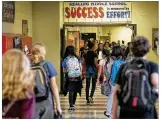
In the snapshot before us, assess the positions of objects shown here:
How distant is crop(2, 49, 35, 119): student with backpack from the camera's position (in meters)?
3.24

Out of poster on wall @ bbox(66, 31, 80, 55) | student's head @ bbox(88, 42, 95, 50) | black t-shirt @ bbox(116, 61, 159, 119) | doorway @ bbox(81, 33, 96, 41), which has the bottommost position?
black t-shirt @ bbox(116, 61, 159, 119)

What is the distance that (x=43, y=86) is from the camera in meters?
4.40

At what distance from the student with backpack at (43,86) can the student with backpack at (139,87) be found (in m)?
0.94

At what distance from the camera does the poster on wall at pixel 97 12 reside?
12859 mm

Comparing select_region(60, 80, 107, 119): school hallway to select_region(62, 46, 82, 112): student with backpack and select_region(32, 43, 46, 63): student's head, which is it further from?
select_region(32, 43, 46, 63): student's head

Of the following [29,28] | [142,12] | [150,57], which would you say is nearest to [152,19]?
[142,12]

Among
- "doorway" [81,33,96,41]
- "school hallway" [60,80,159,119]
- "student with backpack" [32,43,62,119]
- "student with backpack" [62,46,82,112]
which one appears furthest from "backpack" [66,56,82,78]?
"doorway" [81,33,96,41]

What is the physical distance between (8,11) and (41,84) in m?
4.35

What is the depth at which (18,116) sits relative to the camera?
10.9 feet

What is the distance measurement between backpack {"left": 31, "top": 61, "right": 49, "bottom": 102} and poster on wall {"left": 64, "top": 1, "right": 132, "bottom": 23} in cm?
852

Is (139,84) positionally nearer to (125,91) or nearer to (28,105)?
(125,91)

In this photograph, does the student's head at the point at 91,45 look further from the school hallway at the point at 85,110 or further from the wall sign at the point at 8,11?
the wall sign at the point at 8,11

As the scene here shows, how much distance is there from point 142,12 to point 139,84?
31.2 feet

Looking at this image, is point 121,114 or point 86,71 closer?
point 121,114
